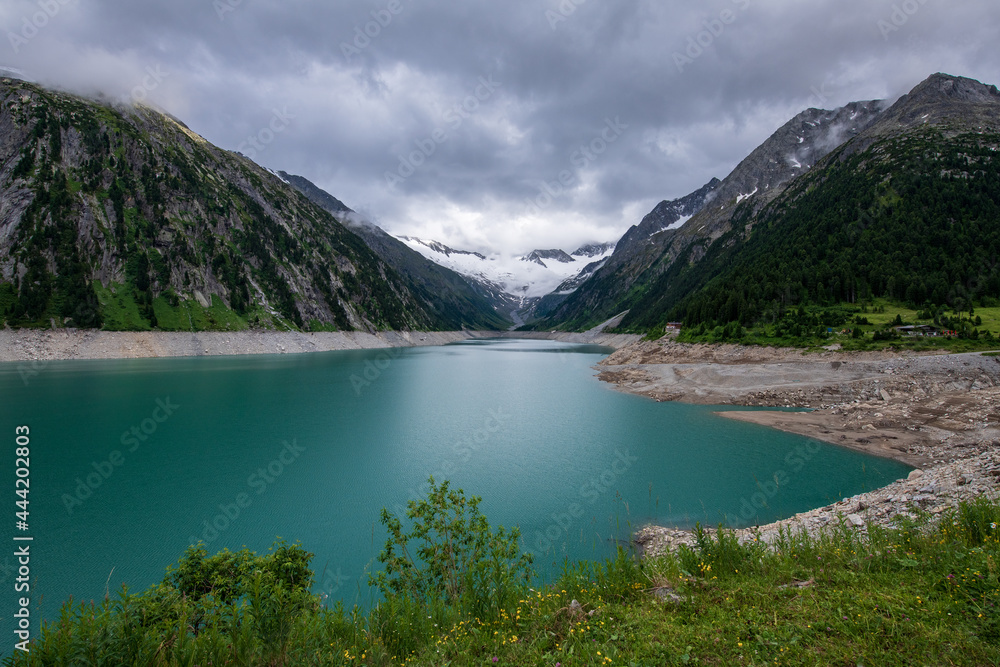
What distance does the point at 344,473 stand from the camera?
64.3ft

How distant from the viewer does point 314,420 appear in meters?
30.2

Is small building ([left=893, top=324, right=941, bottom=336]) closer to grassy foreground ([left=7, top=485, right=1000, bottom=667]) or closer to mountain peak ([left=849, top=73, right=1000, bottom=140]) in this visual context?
grassy foreground ([left=7, top=485, right=1000, bottom=667])

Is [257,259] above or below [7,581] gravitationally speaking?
above

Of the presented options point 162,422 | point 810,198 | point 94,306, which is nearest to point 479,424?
point 162,422

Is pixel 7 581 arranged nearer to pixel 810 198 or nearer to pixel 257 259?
pixel 257 259

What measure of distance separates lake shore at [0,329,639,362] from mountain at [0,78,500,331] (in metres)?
3.21

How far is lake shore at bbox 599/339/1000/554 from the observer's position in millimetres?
12734

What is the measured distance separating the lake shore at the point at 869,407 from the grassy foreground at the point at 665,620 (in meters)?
1.47

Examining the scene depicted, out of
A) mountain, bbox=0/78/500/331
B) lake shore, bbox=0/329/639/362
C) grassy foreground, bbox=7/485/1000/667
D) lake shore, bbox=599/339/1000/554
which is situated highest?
mountain, bbox=0/78/500/331

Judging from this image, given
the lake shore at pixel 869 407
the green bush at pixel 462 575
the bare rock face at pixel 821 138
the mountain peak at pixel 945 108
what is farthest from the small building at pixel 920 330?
the mountain peak at pixel 945 108

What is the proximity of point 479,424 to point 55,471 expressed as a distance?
21796mm

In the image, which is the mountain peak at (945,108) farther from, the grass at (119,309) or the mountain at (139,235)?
the grass at (119,309)

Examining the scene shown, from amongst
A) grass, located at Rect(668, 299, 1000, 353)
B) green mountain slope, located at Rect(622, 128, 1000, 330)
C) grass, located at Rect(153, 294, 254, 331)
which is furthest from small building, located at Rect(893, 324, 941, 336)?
grass, located at Rect(153, 294, 254, 331)

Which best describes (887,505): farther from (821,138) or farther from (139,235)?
(821,138)
